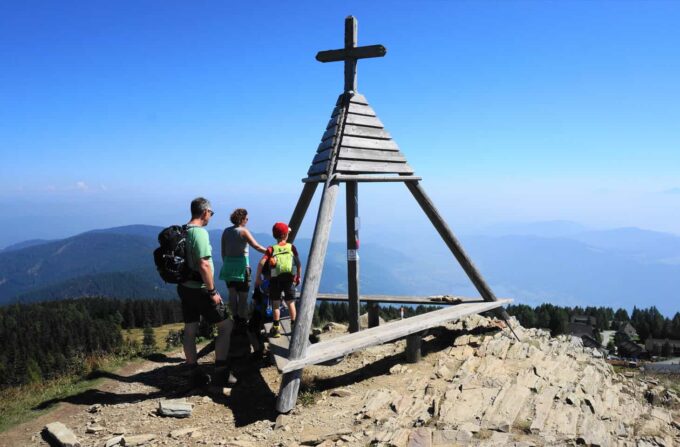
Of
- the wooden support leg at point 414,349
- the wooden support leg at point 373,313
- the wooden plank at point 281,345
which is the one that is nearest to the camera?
the wooden plank at point 281,345

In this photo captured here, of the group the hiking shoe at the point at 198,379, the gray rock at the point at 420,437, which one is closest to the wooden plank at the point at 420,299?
the hiking shoe at the point at 198,379

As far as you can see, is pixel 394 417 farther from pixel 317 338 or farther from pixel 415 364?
pixel 317 338

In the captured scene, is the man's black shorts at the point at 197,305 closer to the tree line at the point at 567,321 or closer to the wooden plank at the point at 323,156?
the wooden plank at the point at 323,156

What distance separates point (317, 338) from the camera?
11.4m

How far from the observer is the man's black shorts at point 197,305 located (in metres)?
7.18

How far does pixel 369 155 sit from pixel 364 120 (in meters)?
0.78

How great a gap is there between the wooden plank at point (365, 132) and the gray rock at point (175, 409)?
5.58 metres

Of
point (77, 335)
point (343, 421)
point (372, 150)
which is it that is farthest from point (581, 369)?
point (77, 335)

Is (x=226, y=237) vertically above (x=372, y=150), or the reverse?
(x=372, y=150)

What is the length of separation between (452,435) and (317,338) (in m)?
5.89

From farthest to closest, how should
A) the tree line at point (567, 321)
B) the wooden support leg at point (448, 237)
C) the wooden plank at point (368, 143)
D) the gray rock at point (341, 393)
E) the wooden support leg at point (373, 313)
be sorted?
1. the tree line at point (567, 321)
2. the wooden support leg at point (373, 313)
3. the wooden support leg at point (448, 237)
4. the wooden plank at point (368, 143)
5. the gray rock at point (341, 393)

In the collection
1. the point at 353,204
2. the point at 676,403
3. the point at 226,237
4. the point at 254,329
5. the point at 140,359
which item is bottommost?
the point at 676,403

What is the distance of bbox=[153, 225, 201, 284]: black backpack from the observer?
273 inches

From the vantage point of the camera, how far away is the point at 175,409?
696 cm
